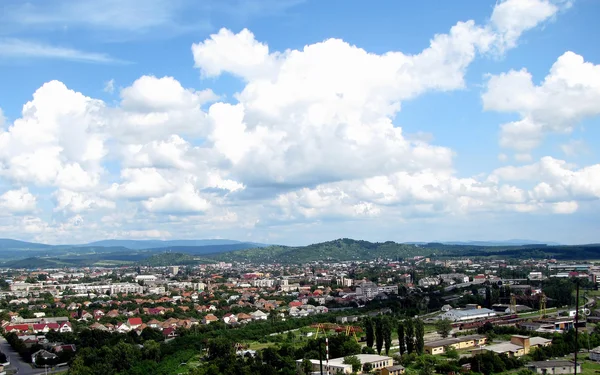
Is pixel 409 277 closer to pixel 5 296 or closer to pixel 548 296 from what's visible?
pixel 548 296

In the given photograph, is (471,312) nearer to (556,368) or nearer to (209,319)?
(209,319)

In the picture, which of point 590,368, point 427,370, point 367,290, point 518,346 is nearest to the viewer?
point 427,370

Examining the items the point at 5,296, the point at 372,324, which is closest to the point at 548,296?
the point at 372,324

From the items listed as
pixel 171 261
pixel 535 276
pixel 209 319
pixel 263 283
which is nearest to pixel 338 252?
pixel 171 261

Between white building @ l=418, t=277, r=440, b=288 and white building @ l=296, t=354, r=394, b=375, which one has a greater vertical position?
white building @ l=296, t=354, r=394, b=375

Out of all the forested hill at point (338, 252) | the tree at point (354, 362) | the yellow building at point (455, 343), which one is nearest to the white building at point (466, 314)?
the yellow building at point (455, 343)

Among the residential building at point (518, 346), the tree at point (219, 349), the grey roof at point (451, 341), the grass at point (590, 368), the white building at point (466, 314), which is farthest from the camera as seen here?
the white building at point (466, 314)

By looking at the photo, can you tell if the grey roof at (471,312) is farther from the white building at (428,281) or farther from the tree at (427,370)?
the white building at (428,281)

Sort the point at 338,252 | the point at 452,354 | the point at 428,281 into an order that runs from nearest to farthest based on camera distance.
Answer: the point at 452,354 → the point at 428,281 → the point at 338,252

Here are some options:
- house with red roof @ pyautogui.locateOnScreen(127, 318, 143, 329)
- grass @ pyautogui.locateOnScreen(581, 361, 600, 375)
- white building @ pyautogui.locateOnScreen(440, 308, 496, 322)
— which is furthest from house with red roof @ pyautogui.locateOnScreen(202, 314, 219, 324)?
grass @ pyautogui.locateOnScreen(581, 361, 600, 375)

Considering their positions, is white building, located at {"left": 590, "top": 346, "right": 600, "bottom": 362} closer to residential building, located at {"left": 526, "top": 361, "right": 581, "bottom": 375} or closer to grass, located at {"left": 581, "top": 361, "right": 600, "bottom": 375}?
grass, located at {"left": 581, "top": 361, "right": 600, "bottom": 375}
